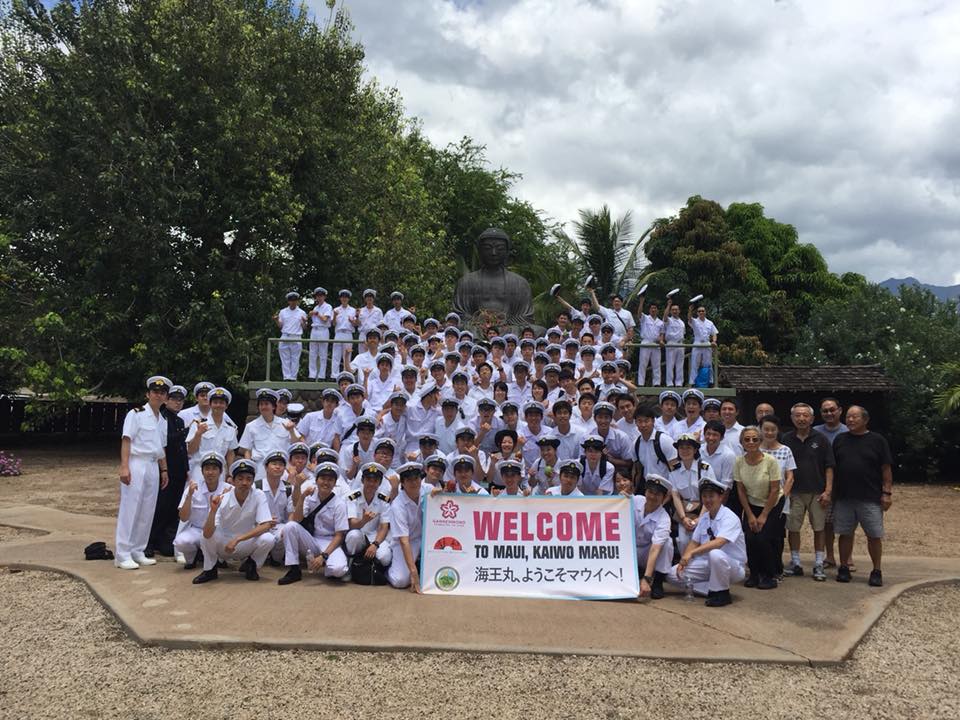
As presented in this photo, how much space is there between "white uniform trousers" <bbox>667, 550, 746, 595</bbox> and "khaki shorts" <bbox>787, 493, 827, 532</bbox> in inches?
48.1

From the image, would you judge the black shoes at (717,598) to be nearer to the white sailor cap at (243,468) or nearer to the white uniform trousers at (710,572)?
the white uniform trousers at (710,572)

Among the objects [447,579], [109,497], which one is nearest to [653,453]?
[447,579]

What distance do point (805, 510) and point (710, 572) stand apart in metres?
1.90

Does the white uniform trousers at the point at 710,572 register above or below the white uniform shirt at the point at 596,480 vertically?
below

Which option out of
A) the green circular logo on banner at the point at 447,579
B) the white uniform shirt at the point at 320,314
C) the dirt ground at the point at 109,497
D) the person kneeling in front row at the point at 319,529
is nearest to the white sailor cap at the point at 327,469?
the person kneeling in front row at the point at 319,529

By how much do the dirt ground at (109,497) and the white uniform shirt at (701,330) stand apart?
4.36m

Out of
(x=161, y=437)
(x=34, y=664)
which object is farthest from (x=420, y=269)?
(x=34, y=664)

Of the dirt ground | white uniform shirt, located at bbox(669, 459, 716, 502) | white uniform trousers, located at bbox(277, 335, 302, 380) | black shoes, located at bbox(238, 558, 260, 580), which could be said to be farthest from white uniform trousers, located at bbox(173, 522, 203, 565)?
white uniform trousers, located at bbox(277, 335, 302, 380)

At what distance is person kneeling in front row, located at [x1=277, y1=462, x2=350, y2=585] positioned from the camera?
23.6 ft

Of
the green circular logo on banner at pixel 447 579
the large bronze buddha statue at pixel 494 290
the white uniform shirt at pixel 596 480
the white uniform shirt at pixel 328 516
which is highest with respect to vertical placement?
the large bronze buddha statue at pixel 494 290

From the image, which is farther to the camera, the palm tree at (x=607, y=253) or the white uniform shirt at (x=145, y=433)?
the palm tree at (x=607, y=253)

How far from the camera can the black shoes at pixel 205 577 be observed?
6996mm

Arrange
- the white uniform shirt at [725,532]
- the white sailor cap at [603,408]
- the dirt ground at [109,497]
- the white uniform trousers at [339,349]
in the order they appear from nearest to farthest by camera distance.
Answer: the white uniform shirt at [725,532] < the white sailor cap at [603,408] < the dirt ground at [109,497] < the white uniform trousers at [339,349]

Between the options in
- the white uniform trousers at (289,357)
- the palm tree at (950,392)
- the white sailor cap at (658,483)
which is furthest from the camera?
the palm tree at (950,392)
